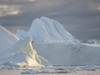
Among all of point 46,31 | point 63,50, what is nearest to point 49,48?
point 63,50

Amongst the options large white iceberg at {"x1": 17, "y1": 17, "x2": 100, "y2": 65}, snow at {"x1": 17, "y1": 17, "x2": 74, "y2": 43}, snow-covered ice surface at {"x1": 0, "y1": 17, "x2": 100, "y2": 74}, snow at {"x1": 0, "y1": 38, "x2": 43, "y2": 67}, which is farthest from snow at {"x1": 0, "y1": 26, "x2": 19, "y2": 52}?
snow at {"x1": 0, "y1": 38, "x2": 43, "y2": 67}

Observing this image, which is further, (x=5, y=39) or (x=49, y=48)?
(x=49, y=48)

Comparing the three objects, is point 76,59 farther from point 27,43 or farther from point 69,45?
point 27,43

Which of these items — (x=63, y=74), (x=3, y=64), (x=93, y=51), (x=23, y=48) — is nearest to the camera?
(x=63, y=74)

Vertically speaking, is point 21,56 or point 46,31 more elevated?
point 46,31

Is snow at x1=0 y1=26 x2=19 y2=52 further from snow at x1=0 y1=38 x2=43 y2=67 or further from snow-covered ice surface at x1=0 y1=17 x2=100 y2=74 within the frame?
snow at x1=0 y1=38 x2=43 y2=67

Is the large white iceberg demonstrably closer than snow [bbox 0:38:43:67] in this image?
No

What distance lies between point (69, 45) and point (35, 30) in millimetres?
7012

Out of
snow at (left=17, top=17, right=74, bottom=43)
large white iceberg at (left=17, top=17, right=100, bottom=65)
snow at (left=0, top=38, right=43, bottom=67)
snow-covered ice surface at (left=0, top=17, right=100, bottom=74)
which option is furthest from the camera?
snow at (left=17, top=17, right=74, bottom=43)

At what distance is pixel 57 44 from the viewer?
1726 inches

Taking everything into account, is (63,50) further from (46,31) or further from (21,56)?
(21,56)

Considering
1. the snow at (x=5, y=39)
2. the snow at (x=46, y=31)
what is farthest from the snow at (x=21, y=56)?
the snow at (x=46, y=31)

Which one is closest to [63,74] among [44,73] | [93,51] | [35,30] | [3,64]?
[44,73]

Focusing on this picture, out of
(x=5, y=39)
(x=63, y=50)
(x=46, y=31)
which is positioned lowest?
(x=63, y=50)
